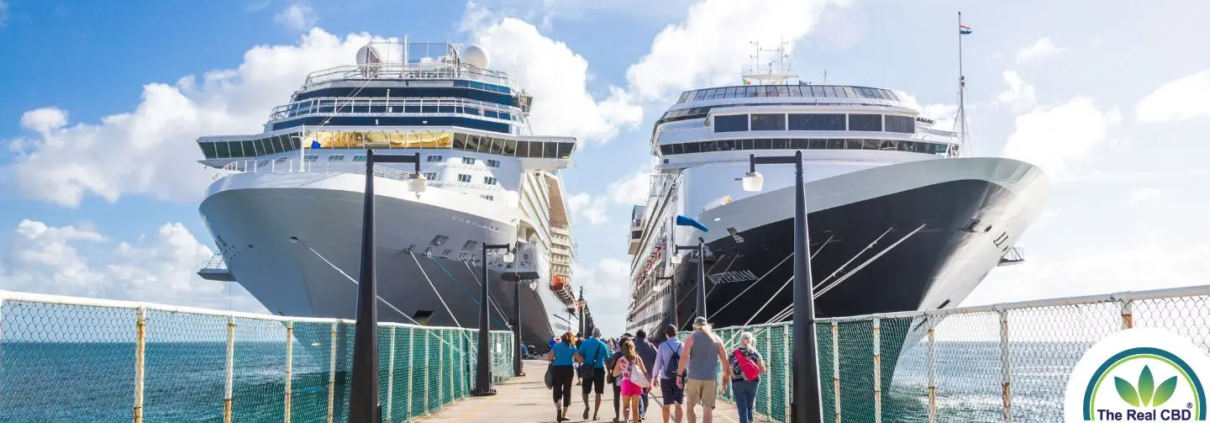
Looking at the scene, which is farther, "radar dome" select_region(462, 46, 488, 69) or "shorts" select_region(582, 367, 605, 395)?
"radar dome" select_region(462, 46, 488, 69)

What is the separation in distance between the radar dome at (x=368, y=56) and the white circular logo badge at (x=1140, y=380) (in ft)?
124

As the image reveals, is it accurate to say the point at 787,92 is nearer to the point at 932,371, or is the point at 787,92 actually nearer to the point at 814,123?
the point at 814,123

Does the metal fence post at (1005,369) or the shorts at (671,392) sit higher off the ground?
the metal fence post at (1005,369)

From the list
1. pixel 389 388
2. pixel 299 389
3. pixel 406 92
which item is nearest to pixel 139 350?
pixel 299 389

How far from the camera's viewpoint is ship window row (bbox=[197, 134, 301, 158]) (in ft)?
105

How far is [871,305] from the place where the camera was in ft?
86.6

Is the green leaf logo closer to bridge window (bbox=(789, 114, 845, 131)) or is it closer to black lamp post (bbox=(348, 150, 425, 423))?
black lamp post (bbox=(348, 150, 425, 423))

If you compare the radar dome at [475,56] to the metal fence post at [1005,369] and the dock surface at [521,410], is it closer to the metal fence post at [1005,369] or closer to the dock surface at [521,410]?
the dock surface at [521,410]

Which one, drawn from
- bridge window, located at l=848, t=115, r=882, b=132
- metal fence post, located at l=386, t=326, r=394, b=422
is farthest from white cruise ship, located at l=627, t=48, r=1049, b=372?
metal fence post, located at l=386, t=326, r=394, b=422

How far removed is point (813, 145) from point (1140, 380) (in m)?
29.5

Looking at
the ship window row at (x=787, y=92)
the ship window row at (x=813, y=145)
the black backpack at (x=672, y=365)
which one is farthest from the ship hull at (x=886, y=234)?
A: the ship window row at (x=787, y=92)

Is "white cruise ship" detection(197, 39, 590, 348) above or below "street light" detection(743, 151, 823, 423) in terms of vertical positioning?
above

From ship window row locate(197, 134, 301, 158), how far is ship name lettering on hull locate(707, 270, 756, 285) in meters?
14.1

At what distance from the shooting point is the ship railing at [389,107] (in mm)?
35062
